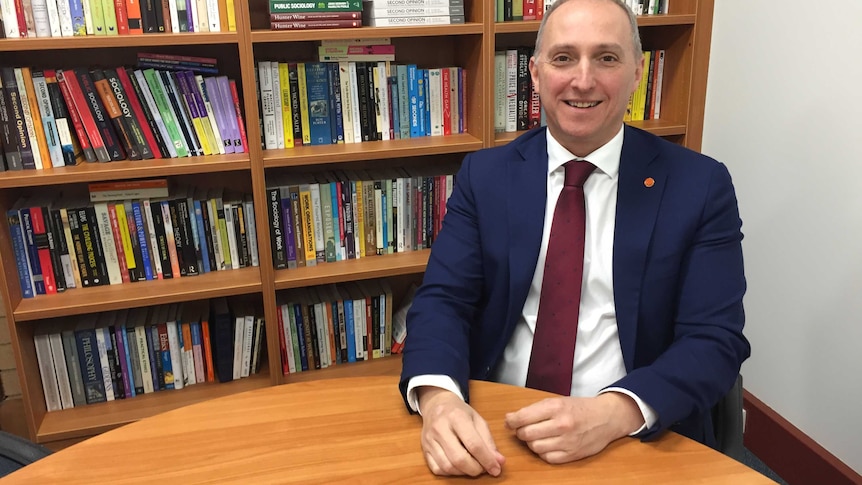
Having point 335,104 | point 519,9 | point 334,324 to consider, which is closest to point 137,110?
point 335,104

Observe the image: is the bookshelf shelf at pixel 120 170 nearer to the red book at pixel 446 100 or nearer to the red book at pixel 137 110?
the red book at pixel 137 110

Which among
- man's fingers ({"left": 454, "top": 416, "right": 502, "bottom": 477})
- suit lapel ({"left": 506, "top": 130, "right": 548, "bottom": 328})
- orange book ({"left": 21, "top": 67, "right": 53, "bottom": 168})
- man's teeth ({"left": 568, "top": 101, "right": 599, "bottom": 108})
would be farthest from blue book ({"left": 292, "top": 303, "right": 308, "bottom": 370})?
man's fingers ({"left": 454, "top": 416, "right": 502, "bottom": 477})

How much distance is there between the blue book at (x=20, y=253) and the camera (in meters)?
2.07

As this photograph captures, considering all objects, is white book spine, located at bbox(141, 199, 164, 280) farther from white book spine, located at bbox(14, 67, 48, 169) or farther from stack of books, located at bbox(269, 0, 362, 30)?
stack of books, located at bbox(269, 0, 362, 30)

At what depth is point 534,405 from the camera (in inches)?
42.3

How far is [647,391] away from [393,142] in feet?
4.47

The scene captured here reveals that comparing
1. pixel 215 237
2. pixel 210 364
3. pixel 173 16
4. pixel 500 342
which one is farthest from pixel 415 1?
pixel 210 364

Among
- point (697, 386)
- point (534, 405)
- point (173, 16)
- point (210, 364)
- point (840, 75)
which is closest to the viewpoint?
point (534, 405)

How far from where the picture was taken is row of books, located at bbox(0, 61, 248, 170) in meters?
1.99

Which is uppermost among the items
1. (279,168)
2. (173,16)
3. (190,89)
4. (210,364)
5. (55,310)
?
(173,16)

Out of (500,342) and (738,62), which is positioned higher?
(738,62)

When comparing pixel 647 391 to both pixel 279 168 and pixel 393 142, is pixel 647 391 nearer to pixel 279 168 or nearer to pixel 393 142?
pixel 393 142

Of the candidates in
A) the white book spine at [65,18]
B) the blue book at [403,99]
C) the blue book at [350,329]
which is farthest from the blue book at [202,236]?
the blue book at [403,99]

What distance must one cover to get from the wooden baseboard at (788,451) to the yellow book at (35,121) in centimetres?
234
